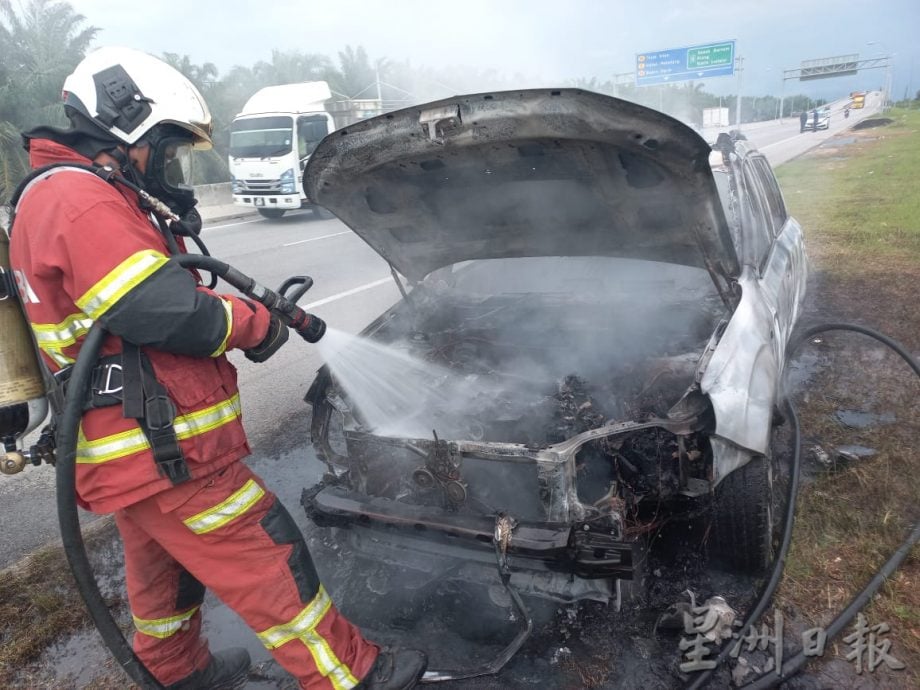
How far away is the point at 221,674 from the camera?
8.11 ft

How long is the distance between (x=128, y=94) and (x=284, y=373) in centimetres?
368

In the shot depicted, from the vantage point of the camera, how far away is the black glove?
7.03ft

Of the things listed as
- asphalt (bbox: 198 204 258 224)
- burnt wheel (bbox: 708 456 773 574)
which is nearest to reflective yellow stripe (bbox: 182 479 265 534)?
burnt wheel (bbox: 708 456 773 574)

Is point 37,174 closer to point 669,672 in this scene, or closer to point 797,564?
point 669,672

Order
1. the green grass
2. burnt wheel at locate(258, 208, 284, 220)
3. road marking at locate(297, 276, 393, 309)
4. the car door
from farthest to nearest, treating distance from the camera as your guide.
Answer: burnt wheel at locate(258, 208, 284, 220), the green grass, road marking at locate(297, 276, 393, 309), the car door

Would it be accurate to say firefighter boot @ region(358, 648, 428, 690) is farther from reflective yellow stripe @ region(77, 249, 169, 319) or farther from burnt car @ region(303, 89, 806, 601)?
reflective yellow stripe @ region(77, 249, 169, 319)

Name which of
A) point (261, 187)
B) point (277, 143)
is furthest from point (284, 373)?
point (277, 143)

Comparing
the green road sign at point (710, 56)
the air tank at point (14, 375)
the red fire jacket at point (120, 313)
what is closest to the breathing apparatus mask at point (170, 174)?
the red fire jacket at point (120, 313)

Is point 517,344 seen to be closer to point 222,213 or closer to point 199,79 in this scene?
point 222,213

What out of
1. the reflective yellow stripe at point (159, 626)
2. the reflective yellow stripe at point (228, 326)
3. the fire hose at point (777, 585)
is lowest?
the fire hose at point (777, 585)

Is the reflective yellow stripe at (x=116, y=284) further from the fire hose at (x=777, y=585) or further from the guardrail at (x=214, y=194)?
the guardrail at (x=214, y=194)

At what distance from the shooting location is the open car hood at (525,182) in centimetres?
233

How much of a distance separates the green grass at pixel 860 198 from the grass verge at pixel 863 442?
0.05 meters

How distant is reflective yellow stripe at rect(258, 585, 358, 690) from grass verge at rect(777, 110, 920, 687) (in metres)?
1.77
